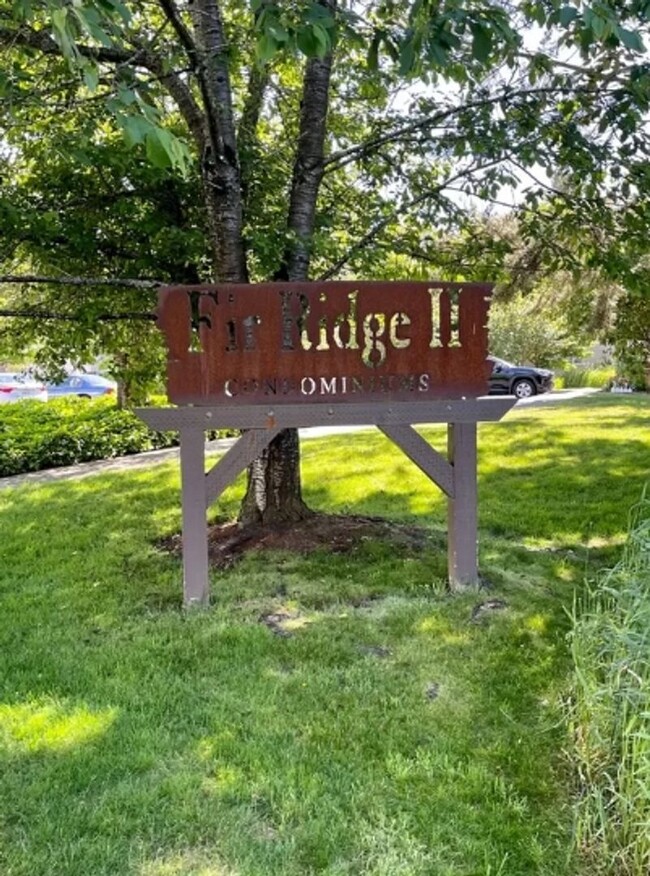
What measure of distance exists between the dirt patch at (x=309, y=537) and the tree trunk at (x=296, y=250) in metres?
0.12

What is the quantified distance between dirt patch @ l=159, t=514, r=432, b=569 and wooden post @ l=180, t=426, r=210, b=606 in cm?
59

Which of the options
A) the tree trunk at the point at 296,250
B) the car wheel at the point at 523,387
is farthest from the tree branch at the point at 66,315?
the car wheel at the point at 523,387

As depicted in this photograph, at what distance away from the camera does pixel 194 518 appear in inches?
141

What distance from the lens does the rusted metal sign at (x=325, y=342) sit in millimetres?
3521

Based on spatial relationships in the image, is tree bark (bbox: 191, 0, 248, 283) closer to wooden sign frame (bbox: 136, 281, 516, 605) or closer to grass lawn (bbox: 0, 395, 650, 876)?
wooden sign frame (bbox: 136, 281, 516, 605)

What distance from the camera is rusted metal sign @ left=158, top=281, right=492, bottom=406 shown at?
3521 millimetres

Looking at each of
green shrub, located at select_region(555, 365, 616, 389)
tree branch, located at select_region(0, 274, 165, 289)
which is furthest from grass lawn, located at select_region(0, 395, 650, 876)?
green shrub, located at select_region(555, 365, 616, 389)

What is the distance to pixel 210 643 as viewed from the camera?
3.17 m

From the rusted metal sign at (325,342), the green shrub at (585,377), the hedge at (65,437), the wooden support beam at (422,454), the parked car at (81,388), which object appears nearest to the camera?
the rusted metal sign at (325,342)

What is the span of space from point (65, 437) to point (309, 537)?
18.5ft

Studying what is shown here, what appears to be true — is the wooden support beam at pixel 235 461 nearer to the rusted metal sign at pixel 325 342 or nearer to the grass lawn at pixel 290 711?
the rusted metal sign at pixel 325 342

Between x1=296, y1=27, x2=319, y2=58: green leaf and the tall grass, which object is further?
x1=296, y1=27, x2=319, y2=58: green leaf

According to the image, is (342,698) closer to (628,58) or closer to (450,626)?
(450,626)

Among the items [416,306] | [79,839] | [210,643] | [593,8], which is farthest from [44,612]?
[593,8]
